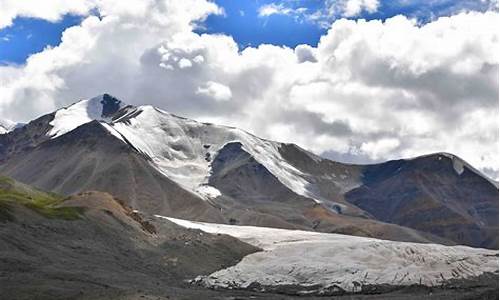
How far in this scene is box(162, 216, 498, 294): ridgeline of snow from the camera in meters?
76.1

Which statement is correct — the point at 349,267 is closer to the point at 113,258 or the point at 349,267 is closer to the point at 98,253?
the point at 113,258

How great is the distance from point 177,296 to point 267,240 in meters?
57.9

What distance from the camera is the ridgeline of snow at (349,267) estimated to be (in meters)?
76.1

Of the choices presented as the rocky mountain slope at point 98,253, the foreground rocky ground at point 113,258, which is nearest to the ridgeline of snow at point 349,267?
the foreground rocky ground at point 113,258

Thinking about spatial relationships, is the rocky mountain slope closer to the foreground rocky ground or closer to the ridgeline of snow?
the foreground rocky ground

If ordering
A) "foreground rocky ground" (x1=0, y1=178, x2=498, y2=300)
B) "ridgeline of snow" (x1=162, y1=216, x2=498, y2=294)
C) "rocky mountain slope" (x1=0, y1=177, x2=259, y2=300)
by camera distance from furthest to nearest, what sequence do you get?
"ridgeline of snow" (x1=162, y1=216, x2=498, y2=294), "foreground rocky ground" (x1=0, y1=178, x2=498, y2=300), "rocky mountain slope" (x1=0, y1=177, x2=259, y2=300)

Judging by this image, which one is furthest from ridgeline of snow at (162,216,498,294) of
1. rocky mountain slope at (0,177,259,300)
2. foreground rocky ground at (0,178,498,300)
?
rocky mountain slope at (0,177,259,300)

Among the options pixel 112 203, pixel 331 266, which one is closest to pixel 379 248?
pixel 331 266

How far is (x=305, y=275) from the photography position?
260ft

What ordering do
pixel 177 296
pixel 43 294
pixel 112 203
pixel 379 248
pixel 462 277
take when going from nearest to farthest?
1. pixel 43 294
2. pixel 177 296
3. pixel 462 277
4. pixel 379 248
5. pixel 112 203

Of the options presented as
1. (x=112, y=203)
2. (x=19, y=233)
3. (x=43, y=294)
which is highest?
(x=112, y=203)

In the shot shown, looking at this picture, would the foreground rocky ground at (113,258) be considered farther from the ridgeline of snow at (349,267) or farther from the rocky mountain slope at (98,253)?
the ridgeline of snow at (349,267)

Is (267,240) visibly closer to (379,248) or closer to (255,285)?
(379,248)

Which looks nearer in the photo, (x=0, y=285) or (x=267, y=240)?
(x=0, y=285)
